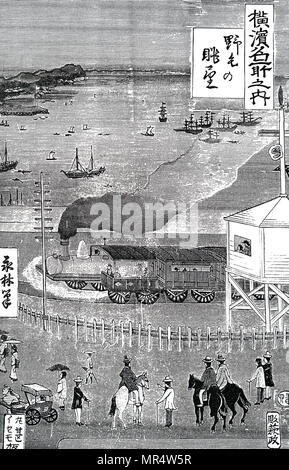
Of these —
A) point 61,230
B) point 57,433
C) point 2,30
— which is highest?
point 2,30

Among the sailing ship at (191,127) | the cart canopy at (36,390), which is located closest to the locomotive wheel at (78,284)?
the cart canopy at (36,390)

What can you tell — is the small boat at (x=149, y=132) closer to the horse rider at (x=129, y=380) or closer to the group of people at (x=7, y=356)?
the horse rider at (x=129, y=380)

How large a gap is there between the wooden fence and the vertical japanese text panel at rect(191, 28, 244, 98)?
1.23 metres

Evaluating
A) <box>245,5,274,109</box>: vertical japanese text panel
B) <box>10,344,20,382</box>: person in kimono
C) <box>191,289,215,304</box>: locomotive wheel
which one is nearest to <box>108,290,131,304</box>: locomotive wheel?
<box>191,289,215,304</box>: locomotive wheel

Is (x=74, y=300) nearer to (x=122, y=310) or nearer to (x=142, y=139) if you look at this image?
(x=122, y=310)

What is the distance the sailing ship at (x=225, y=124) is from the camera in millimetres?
3807

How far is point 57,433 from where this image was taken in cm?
379

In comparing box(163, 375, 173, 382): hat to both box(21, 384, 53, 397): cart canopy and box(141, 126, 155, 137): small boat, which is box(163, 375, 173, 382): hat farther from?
box(141, 126, 155, 137): small boat

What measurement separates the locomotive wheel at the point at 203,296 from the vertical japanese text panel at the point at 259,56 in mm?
993

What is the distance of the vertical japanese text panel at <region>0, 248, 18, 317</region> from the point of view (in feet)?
12.5

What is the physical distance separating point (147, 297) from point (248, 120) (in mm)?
1059

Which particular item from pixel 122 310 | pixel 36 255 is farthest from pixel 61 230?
pixel 122 310

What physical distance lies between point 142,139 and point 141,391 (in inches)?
51.2

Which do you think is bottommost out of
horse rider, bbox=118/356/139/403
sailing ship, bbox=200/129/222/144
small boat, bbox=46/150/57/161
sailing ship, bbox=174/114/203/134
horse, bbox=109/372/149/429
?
horse, bbox=109/372/149/429
